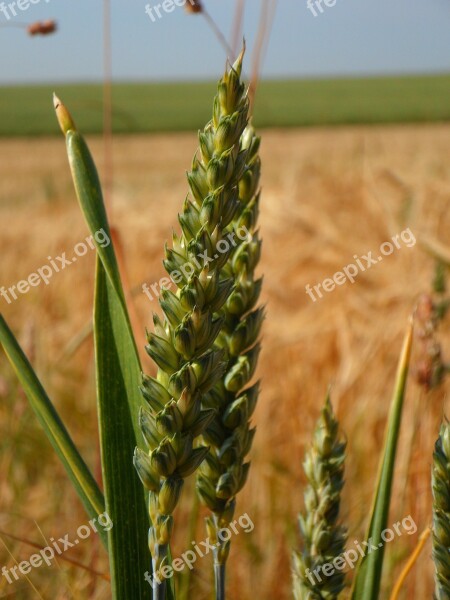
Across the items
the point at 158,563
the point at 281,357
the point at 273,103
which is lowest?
the point at 273,103

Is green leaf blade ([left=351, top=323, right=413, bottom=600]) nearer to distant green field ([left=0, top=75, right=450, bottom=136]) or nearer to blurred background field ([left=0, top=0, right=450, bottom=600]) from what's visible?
blurred background field ([left=0, top=0, right=450, bottom=600])

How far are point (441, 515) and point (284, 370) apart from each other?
4.05 ft

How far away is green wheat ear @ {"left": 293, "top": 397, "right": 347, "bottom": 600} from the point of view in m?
0.38

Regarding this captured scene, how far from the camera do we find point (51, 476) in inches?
44.7

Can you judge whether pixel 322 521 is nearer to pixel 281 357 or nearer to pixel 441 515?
pixel 441 515

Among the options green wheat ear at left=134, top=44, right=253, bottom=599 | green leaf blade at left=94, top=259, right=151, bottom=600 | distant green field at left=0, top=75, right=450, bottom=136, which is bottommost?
distant green field at left=0, top=75, right=450, bottom=136

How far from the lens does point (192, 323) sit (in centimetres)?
25

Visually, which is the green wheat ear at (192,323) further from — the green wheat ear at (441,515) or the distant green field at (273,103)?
the distant green field at (273,103)

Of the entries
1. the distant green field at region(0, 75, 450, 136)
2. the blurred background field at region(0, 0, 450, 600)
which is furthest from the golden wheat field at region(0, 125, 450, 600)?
the distant green field at region(0, 75, 450, 136)

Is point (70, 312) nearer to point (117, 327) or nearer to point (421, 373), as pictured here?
point (421, 373)

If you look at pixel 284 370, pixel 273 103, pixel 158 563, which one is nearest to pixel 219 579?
pixel 158 563

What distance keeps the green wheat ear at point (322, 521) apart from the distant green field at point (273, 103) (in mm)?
17031

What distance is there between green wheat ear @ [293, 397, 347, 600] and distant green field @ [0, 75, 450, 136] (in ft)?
55.9

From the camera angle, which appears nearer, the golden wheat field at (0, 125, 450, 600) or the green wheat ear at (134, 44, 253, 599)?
the green wheat ear at (134, 44, 253, 599)
